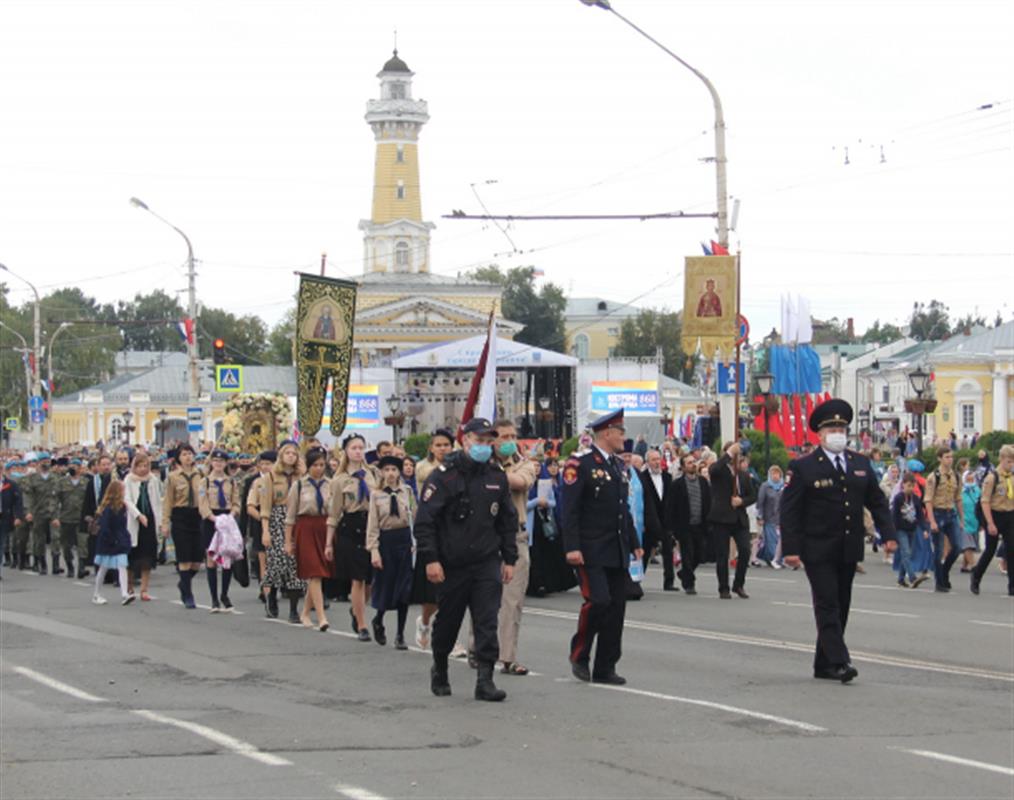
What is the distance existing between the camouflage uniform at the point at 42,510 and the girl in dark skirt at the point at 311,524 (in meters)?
10.8

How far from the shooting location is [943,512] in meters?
21.1

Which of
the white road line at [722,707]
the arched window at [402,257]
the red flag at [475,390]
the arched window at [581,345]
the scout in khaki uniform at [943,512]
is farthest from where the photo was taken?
the arched window at [581,345]

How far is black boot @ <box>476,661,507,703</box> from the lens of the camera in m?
11.3

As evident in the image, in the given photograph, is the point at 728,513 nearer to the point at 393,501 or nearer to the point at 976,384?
the point at 393,501

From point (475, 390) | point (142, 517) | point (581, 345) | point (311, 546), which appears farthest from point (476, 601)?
point (581, 345)

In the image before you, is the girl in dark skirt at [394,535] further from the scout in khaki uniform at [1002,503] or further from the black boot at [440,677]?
the scout in khaki uniform at [1002,503]

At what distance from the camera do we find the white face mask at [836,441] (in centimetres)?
1196

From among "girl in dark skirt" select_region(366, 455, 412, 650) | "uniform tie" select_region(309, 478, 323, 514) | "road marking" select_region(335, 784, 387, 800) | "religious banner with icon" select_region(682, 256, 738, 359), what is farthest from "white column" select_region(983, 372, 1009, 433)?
"road marking" select_region(335, 784, 387, 800)

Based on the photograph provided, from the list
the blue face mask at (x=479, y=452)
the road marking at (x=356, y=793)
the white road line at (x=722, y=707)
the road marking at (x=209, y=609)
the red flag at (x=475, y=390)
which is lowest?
the road marking at (x=356, y=793)

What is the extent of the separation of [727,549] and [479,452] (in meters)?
8.96

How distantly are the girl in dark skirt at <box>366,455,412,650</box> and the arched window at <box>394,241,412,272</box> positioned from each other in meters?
99.7

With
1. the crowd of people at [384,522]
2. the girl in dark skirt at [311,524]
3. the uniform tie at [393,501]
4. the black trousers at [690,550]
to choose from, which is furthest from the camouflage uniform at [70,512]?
the uniform tie at [393,501]

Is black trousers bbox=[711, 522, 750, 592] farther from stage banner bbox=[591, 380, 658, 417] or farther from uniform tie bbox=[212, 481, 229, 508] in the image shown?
stage banner bbox=[591, 380, 658, 417]

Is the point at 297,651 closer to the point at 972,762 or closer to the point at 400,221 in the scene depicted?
the point at 972,762
